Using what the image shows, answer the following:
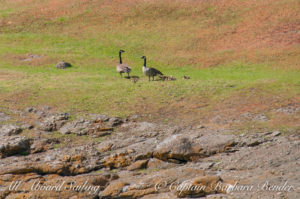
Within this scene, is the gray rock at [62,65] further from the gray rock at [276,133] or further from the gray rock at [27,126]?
the gray rock at [276,133]

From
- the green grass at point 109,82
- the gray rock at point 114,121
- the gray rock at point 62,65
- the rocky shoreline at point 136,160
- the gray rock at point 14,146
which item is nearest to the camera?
the rocky shoreline at point 136,160

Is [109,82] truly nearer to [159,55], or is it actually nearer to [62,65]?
[62,65]

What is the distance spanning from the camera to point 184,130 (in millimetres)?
19203

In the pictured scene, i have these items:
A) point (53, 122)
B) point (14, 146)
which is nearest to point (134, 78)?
point (53, 122)

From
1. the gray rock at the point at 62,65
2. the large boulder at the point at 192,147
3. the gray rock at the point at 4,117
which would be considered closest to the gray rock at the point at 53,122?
the gray rock at the point at 4,117

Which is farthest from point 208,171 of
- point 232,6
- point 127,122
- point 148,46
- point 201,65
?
point 232,6

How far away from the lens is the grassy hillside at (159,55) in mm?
22328

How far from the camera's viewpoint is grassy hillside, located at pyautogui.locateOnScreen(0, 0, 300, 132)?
22.3 m

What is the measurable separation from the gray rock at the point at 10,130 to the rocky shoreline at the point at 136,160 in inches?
1.8

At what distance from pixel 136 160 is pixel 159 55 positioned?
2003 centimetres

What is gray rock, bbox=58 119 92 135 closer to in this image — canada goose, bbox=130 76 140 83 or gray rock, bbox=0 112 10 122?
gray rock, bbox=0 112 10 122

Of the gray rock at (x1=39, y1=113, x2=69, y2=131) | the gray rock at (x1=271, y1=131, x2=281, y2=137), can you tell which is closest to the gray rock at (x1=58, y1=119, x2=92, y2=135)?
the gray rock at (x1=39, y1=113, x2=69, y2=131)

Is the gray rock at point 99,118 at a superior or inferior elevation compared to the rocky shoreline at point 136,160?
superior

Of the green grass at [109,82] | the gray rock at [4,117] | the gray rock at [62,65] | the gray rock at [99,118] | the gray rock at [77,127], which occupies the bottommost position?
the gray rock at [77,127]
